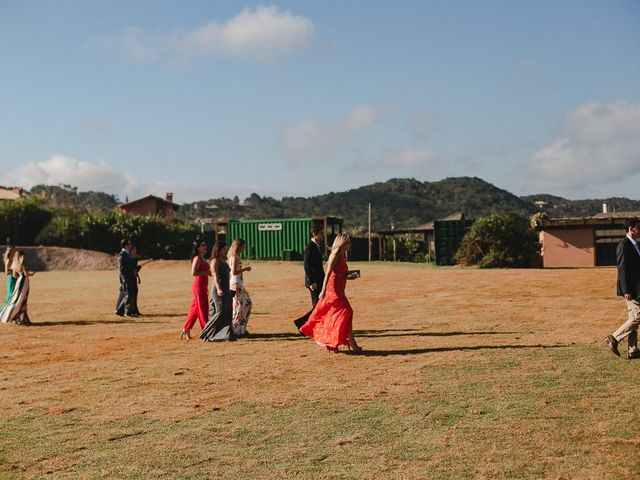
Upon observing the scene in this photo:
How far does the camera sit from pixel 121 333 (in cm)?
1438

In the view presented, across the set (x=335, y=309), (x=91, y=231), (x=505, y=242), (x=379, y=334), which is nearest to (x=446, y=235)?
(x=505, y=242)

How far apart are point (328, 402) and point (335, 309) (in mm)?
3259

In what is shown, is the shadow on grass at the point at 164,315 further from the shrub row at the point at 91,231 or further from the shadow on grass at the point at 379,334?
the shrub row at the point at 91,231

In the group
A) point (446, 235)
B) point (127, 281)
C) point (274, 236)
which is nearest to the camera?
point (127, 281)

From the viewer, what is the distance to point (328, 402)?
7.57 m

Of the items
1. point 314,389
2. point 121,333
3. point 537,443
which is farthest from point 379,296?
point 537,443

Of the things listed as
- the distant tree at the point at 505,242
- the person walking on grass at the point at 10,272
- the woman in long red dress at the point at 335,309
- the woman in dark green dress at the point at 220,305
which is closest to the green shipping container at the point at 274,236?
the distant tree at the point at 505,242

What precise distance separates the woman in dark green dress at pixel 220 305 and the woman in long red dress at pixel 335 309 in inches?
87.2

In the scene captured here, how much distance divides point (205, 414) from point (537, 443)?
129 inches

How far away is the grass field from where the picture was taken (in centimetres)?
555

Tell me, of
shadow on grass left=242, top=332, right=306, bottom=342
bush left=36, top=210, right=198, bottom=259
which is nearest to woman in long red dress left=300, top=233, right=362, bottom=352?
shadow on grass left=242, top=332, right=306, bottom=342

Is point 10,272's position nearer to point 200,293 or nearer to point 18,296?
point 18,296

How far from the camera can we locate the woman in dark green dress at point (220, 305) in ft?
41.0

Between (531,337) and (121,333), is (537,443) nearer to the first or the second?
(531,337)
